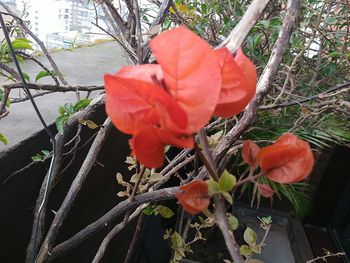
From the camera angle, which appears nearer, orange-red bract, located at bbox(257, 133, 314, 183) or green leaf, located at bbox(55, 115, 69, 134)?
orange-red bract, located at bbox(257, 133, 314, 183)

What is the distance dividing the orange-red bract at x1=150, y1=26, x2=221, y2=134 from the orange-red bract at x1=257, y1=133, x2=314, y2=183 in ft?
0.34

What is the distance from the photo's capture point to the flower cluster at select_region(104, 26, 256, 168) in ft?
0.88

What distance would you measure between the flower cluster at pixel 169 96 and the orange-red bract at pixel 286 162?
0.10 metres

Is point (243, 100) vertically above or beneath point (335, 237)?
above

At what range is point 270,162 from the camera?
0.34m

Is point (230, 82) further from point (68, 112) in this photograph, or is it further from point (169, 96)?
point (68, 112)

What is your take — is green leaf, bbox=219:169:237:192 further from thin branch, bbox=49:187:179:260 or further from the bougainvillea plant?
thin branch, bbox=49:187:179:260

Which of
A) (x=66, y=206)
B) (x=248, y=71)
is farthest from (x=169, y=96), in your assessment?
(x=66, y=206)

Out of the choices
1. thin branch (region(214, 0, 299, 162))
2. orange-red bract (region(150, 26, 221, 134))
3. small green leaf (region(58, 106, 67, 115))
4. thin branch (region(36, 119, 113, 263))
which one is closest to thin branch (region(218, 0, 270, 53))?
thin branch (region(214, 0, 299, 162))

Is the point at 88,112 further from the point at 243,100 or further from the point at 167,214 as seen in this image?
the point at 243,100

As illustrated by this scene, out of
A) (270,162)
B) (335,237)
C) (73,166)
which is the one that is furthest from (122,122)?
(335,237)

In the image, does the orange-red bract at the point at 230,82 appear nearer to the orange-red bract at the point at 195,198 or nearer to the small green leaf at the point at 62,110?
the orange-red bract at the point at 195,198

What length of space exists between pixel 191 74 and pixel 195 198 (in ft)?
0.43

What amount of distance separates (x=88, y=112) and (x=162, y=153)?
1.91ft
